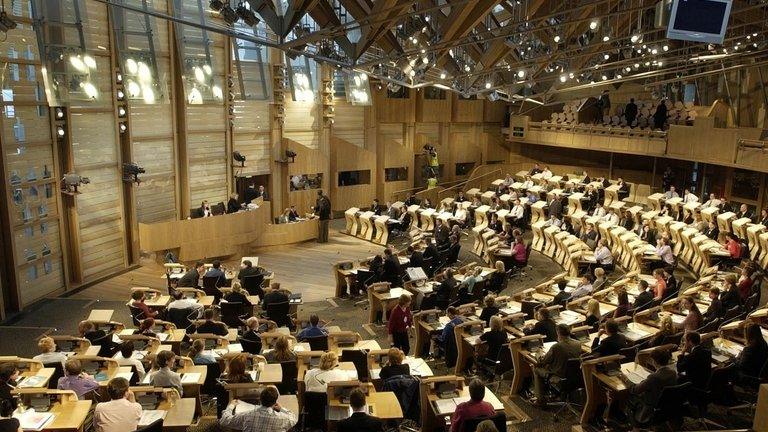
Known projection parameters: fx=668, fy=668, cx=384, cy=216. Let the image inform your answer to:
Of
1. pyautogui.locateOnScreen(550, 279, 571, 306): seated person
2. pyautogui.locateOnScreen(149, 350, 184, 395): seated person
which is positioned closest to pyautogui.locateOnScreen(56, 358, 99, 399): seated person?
pyautogui.locateOnScreen(149, 350, 184, 395): seated person

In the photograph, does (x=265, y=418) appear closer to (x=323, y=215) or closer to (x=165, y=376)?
(x=165, y=376)

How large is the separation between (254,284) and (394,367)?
600 centimetres

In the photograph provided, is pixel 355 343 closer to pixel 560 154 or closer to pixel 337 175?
pixel 337 175

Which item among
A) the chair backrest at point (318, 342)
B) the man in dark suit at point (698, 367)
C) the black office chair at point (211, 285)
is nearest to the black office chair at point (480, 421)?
the man in dark suit at point (698, 367)

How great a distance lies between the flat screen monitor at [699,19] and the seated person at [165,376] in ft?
22.1

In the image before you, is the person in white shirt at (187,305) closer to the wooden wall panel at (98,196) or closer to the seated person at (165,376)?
the seated person at (165,376)

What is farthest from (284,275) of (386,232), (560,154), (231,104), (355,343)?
(560,154)

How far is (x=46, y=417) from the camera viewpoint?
6.45 metres

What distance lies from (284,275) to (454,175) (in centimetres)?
1379

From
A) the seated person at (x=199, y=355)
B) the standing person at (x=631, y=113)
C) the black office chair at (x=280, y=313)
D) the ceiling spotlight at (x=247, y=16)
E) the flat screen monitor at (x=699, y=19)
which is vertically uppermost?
the ceiling spotlight at (x=247, y=16)

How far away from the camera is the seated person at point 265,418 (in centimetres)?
627

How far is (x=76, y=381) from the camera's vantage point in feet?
23.9

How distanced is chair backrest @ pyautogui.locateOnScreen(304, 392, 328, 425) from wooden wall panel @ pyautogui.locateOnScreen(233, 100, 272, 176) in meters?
13.6

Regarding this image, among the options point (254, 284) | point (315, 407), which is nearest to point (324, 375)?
point (315, 407)
